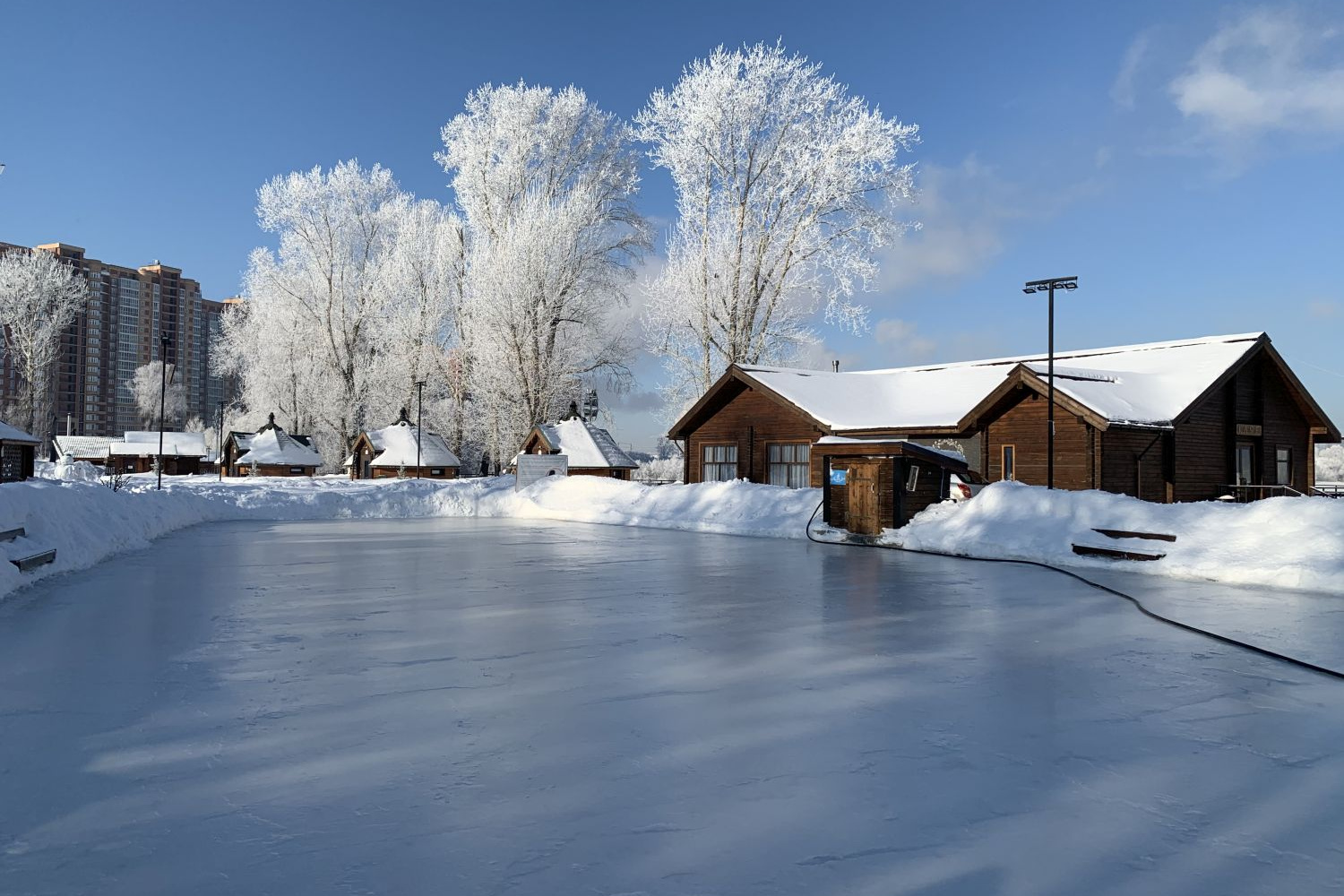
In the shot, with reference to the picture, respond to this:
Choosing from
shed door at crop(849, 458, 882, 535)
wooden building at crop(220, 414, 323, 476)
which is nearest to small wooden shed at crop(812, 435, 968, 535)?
shed door at crop(849, 458, 882, 535)

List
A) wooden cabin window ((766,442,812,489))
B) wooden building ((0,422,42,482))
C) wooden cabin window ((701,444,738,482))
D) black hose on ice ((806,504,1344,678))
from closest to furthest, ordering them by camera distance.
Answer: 1. black hose on ice ((806,504,1344,678))
2. wooden cabin window ((766,442,812,489))
3. wooden cabin window ((701,444,738,482))
4. wooden building ((0,422,42,482))

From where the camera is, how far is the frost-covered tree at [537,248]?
46.4m

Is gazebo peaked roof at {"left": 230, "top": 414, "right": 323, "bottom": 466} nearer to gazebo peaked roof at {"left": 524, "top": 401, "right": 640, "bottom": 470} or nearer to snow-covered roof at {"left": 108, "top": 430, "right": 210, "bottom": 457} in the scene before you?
snow-covered roof at {"left": 108, "top": 430, "right": 210, "bottom": 457}

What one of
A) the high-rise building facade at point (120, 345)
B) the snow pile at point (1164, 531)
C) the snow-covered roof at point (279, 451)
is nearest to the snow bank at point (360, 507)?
A: the snow pile at point (1164, 531)

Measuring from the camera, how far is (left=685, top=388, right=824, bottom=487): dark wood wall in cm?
2973

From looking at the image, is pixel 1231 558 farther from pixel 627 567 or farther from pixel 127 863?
pixel 127 863

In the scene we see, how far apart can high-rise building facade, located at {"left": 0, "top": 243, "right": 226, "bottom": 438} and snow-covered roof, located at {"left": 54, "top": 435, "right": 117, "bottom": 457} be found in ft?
216

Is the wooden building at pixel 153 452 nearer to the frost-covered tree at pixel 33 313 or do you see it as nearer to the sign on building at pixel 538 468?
the frost-covered tree at pixel 33 313

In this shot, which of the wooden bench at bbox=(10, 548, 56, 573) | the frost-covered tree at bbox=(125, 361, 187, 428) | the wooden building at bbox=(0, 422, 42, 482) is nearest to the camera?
the wooden bench at bbox=(10, 548, 56, 573)

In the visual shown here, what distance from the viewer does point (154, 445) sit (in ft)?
256

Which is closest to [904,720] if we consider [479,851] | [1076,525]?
[479,851]

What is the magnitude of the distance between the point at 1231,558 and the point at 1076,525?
307 centimetres

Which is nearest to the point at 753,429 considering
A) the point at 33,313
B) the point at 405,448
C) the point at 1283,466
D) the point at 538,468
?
the point at 538,468

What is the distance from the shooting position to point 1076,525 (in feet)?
54.2
